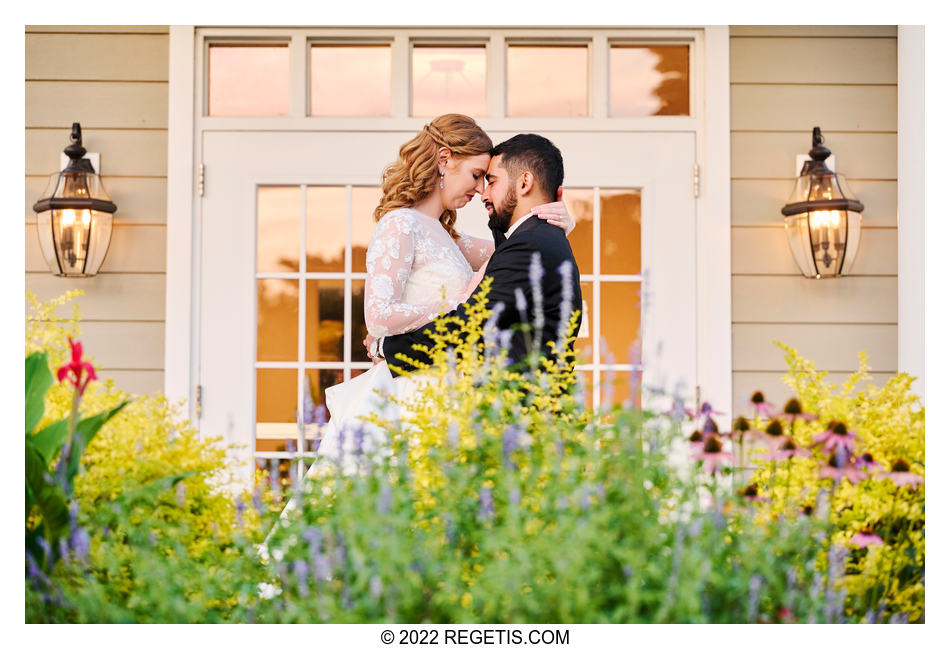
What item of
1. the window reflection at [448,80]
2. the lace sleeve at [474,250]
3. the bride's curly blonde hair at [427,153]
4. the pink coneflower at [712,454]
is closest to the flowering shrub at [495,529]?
the pink coneflower at [712,454]

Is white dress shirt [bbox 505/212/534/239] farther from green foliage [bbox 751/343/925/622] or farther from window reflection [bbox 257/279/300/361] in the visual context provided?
window reflection [bbox 257/279/300/361]

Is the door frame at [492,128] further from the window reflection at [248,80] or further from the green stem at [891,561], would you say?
the green stem at [891,561]

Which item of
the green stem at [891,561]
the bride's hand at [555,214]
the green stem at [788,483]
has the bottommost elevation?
the green stem at [891,561]

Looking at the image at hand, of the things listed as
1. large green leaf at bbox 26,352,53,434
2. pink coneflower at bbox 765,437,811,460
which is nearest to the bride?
large green leaf at bbox 26,352,53,434

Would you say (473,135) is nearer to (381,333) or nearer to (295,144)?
(381,333)

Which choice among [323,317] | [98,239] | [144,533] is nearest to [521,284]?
[144,533]

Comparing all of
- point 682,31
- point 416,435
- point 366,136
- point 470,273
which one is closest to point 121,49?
point 366,136

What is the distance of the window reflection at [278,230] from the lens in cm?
327

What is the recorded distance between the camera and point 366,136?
3.23 metres

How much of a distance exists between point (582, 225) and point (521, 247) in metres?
1.29

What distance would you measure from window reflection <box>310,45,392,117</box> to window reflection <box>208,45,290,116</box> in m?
0.12

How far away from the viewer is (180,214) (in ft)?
10.4

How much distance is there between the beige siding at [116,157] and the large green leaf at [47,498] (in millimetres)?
1981
